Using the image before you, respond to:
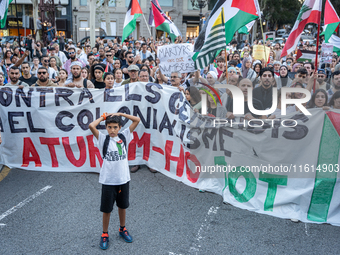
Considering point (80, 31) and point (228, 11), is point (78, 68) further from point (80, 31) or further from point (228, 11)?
point (80, 31)

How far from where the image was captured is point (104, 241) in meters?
3.75

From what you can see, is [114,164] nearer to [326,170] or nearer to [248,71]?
[326,170]

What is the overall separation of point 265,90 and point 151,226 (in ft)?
9.69

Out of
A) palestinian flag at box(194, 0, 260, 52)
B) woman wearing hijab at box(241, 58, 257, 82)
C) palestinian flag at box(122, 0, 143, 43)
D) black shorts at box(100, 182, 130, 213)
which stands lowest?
black shorts at box(100, 182, 130, 213)

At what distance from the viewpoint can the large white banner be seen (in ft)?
14.2

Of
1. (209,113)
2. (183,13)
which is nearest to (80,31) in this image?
(183,13)

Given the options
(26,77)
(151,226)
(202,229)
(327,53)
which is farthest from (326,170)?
(327,53)

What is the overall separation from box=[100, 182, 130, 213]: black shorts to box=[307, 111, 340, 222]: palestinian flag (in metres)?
2.30

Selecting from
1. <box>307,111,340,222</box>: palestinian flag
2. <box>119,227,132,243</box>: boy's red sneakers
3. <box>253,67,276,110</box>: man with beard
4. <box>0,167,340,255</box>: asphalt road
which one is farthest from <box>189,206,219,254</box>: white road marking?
<box>253,67,276,110</box>: man with beard

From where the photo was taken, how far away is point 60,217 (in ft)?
14.3

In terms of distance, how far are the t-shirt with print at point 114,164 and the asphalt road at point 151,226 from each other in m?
0.73

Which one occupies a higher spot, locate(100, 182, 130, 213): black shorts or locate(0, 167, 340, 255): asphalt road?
locate(100, 182, 130, 213): black shorts

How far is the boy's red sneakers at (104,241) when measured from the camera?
371 cm

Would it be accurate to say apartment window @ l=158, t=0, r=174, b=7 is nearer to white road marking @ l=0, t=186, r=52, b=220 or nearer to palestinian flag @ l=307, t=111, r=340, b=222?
white road marking @ l=0, t=186, r=52, b=220
